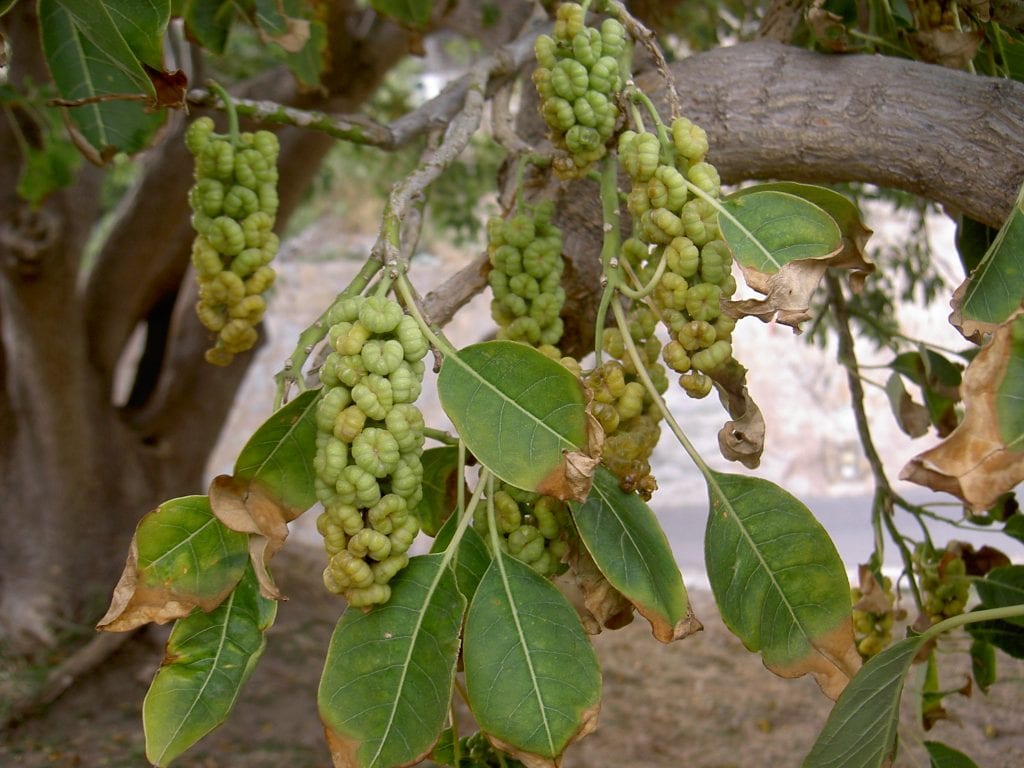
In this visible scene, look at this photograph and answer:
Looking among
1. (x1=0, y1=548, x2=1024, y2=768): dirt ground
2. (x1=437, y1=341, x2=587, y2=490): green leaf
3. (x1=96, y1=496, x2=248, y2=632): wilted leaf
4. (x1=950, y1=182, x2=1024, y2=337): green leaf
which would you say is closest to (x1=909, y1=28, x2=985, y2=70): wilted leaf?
(x1=950, y1=182, x2=1024, y2=337): green leaf

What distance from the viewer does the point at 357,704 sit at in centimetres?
78

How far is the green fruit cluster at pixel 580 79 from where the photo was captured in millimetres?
923

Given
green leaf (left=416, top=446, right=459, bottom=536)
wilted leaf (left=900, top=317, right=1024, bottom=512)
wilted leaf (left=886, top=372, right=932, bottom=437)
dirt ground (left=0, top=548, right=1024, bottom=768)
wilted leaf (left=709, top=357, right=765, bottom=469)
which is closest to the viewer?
wilted leaf (left=900, top=317, right=1024, bottom=512)

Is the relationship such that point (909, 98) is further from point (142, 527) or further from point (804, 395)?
point (804, 395)

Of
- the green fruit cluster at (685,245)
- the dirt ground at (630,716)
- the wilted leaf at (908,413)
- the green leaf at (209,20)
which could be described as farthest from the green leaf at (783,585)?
the dirt ground at (630,716)

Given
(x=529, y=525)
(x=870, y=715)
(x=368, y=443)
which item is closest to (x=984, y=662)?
(x=870, y=715)

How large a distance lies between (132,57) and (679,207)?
1.67 feet

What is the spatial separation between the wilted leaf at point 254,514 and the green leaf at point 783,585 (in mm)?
394

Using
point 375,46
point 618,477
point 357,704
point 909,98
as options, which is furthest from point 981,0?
point 375,46

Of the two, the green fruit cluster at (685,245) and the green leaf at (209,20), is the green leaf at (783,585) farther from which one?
the green leaf at (209,20)

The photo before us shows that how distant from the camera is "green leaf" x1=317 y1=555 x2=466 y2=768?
2.52 ft

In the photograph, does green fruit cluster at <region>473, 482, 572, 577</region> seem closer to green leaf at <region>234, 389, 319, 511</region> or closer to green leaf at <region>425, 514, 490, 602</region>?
green leaf at <region>425, 514, 490, 602</region>

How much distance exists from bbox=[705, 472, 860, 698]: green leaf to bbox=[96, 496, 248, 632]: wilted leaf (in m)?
0.44

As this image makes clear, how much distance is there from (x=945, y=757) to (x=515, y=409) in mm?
803
